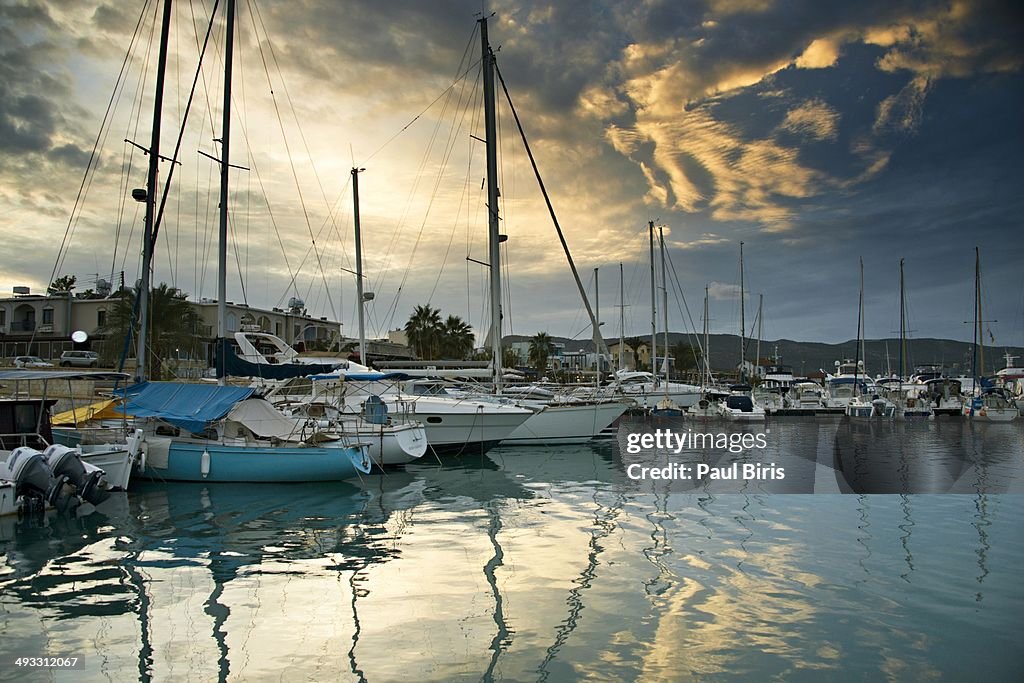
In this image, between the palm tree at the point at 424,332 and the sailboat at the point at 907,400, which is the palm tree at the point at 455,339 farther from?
the sailboat at the point at 907,400

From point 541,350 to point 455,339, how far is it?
23.5 metres

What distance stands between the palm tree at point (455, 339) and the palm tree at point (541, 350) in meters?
18.8

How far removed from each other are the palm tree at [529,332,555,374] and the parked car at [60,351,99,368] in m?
57.3

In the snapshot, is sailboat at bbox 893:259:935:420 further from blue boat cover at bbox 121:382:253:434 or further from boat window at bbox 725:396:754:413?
blue boat cover at bbox 121:382:253:434

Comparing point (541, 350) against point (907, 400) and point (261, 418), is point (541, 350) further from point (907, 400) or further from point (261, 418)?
point (261, 418)

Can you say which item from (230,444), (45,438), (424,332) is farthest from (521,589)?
(424,332)

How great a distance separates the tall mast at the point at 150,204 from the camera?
81.4 feet

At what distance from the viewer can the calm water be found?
8219 mm

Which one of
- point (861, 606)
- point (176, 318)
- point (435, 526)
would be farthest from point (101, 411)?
point (176, 318)

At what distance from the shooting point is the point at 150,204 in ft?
84.3

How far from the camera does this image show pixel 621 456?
29.9 metres

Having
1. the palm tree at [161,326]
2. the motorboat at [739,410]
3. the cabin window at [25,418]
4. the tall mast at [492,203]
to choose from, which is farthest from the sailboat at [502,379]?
the palm tree at [161,326]

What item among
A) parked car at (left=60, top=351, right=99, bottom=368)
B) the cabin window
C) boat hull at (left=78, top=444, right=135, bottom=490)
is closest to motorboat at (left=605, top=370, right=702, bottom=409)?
parked car at (left=60, top=351, right=99, bottom=368)

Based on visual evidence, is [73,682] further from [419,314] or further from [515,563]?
[419,314]
